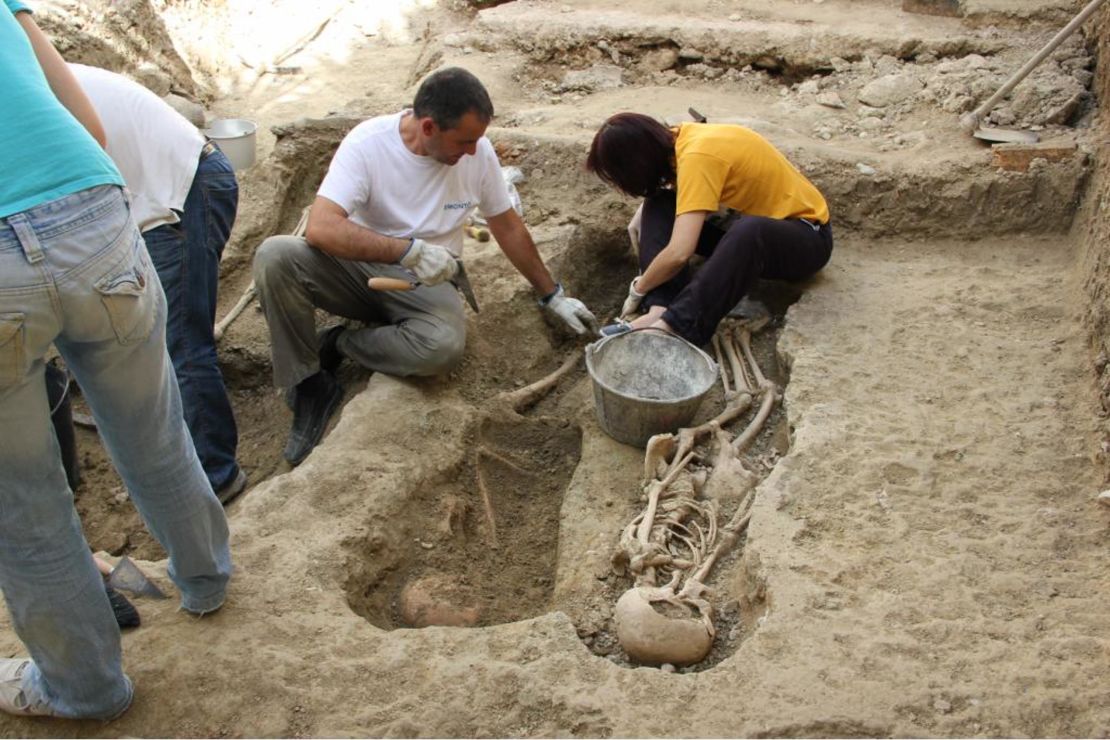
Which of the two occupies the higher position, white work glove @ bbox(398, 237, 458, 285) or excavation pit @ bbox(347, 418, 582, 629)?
white work glove @ bbox(398, 237, 458, 285)

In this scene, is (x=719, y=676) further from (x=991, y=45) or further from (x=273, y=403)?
(x=991, y=45)

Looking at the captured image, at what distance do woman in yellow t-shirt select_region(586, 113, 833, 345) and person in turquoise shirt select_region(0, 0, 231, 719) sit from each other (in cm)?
200

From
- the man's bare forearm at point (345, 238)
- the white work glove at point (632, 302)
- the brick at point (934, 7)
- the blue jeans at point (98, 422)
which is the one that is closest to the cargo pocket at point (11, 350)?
the blue jeans at point (98, 422)

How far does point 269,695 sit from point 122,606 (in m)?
0.49

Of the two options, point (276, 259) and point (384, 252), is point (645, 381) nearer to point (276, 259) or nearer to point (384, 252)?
point (384, 252)

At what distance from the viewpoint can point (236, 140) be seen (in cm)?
547

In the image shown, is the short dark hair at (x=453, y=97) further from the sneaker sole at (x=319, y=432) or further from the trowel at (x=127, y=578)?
the trowel at (x=127, y=578)

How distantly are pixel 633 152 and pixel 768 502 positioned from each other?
1545 mm

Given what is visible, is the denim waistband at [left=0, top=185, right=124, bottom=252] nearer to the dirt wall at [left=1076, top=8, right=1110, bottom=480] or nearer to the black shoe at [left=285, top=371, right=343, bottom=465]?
the black shoe at [left=285, top=371, right=343, bottom=465]

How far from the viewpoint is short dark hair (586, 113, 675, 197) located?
372 centimetres

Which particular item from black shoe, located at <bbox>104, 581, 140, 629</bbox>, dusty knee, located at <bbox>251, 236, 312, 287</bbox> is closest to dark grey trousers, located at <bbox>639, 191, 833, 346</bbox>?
dusty knee, located at <bbox>251, 236, 312, 287</bbox>

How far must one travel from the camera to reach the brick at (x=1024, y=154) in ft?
14.5

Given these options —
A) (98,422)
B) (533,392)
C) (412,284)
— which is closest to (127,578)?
(98,422)

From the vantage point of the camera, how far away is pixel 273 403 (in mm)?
4375
